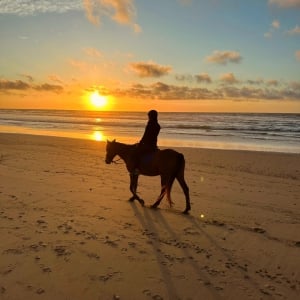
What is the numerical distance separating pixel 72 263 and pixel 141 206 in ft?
11.9

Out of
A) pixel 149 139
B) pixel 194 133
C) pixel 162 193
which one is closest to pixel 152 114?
pixel 149 139

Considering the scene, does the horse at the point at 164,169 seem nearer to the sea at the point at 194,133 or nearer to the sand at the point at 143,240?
the sand at the point at 143,240

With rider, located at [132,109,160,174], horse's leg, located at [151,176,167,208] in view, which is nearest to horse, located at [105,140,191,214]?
horse's leg, located at [151,176,167,208]

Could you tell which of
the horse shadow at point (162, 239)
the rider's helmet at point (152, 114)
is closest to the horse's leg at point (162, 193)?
the horse shadow at point (162, 239)

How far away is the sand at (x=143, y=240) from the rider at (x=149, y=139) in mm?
1185

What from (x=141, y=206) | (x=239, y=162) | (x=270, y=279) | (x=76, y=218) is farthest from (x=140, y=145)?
(x=239, y=162)

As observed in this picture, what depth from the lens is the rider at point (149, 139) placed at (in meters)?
8.67

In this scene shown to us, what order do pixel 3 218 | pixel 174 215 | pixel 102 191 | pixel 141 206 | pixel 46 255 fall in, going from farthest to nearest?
pixel 102 191 → pixel 141 206 → pixel 174 215 → pixel 3 218 → pixel 46 255

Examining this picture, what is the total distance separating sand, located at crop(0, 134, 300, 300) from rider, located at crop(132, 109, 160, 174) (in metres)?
1.19

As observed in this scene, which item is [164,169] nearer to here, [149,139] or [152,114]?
[149,139]

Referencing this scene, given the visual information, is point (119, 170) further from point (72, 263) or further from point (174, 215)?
point (72, 263)

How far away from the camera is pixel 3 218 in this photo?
707 centimetres

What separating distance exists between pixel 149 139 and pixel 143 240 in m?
3.01

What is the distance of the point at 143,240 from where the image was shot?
6.38 m
